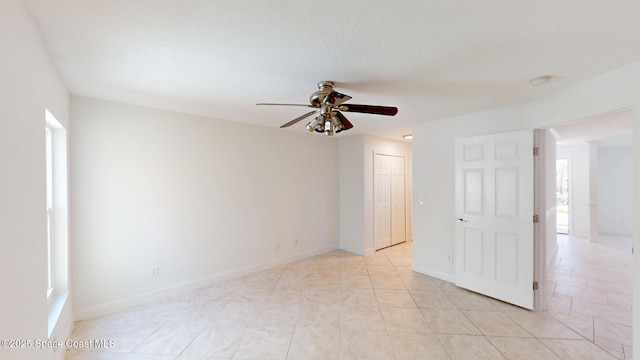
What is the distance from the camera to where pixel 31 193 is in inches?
59.3

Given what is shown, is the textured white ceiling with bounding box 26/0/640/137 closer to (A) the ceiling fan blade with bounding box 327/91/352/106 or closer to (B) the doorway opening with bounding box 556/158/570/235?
(A) the ceiling fan blade with bounding box 327/91/352/106

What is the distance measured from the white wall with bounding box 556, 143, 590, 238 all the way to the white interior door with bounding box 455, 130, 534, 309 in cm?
522

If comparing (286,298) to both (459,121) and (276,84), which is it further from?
(459,121)

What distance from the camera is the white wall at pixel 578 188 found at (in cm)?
651

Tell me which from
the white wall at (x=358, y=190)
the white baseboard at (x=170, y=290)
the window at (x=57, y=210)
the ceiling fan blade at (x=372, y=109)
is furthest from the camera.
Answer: the white wall at (x=358, y=190)

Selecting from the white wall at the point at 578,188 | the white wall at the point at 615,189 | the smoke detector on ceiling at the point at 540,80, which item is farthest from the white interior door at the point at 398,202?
the white wall at the point at 615,189

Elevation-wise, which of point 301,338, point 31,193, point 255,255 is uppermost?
point 31,193

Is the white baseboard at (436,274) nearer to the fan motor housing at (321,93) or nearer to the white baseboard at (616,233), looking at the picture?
the fan motor housing at (321,93)

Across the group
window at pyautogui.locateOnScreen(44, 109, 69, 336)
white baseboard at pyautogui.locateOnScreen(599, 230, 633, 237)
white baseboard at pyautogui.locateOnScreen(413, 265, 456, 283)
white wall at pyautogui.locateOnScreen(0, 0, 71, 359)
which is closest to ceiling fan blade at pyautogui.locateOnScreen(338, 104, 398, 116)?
white wall at pyautogui.locateOnScreen(0, 0, 71, 359)

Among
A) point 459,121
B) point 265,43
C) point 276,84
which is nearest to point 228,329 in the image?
point 276,84

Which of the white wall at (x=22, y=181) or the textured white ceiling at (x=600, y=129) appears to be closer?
the white wall at (x=22, y=181)

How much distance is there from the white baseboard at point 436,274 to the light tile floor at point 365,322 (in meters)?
0.14

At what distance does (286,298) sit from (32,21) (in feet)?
10.7

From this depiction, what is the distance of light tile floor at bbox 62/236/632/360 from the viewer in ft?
7.73
